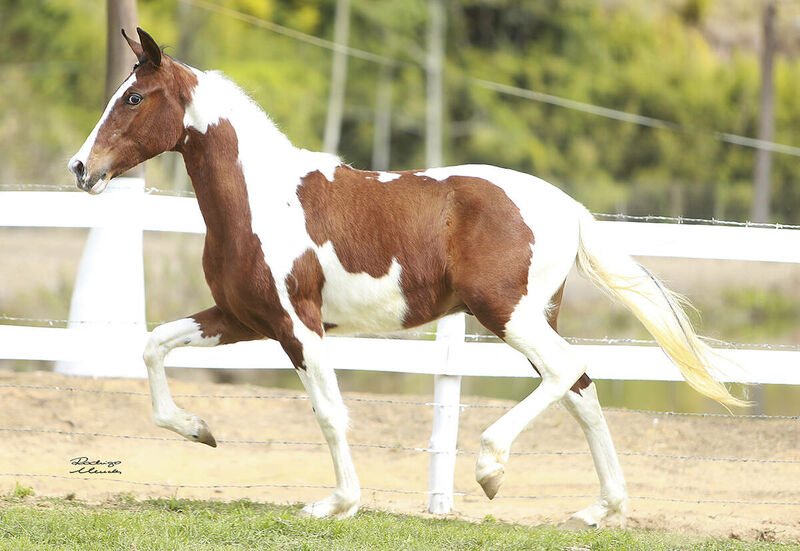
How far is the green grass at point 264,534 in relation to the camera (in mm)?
4012

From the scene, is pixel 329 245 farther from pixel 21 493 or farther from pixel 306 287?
pixel 21 493

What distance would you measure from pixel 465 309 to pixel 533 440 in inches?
94.5

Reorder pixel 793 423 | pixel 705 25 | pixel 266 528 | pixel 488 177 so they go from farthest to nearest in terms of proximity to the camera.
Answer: pixel 705 25 < pixel 793 423 < pixel 488 177 < pixel 266 528

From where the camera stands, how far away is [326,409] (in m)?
4.52

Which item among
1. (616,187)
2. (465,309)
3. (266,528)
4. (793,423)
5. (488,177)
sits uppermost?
(488,177)

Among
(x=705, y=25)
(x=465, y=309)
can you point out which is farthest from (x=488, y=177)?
(x=705, y=25)

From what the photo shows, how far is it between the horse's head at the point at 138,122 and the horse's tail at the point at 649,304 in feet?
6.64

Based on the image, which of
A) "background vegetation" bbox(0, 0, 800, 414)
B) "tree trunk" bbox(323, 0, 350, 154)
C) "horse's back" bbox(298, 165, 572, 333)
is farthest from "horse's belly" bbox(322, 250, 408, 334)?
"tree trunk" bbox(323, 0, 350, 154)

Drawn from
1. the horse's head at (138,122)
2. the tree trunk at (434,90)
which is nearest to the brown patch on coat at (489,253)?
the horse's head at (138,122)

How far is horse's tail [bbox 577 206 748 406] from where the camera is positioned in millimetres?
4844

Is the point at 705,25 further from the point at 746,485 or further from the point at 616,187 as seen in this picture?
the point at 746,485

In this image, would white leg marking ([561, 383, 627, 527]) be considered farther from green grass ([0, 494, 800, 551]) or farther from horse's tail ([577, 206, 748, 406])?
horse's tail ([577, 206, 748, 406])

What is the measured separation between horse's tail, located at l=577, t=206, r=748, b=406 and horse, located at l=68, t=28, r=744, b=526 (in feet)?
0.47

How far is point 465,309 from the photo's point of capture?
15.8 feet
